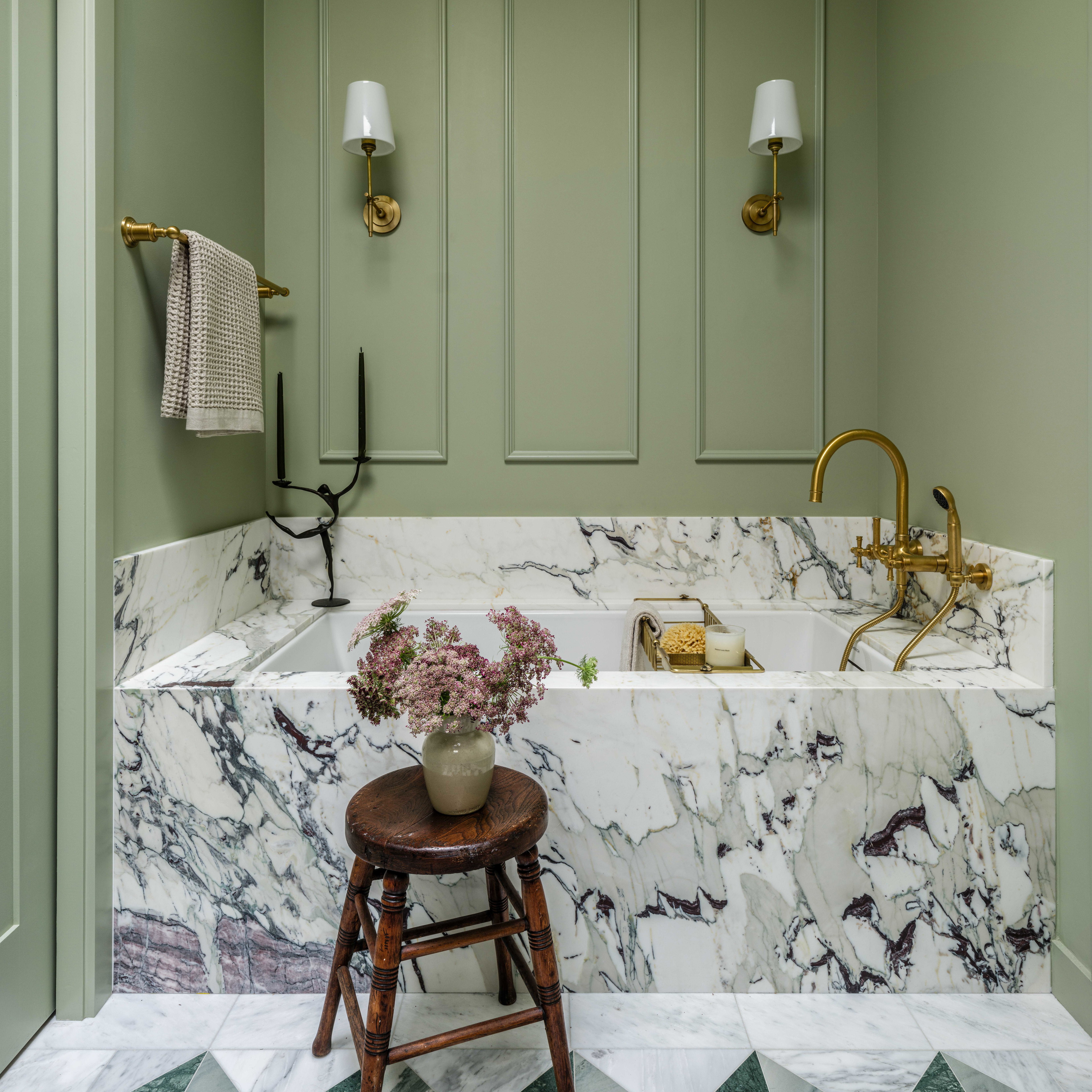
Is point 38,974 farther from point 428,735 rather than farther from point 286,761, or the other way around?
point 428,735

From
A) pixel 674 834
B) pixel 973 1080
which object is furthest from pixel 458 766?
pixel 973 1080

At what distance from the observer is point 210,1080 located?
1.23 metres

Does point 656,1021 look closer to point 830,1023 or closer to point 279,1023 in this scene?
point 830,1023

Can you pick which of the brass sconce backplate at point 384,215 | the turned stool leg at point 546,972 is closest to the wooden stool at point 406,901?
the turned stool leg at point 546,972

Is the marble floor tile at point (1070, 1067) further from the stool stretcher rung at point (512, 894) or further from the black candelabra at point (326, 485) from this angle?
the black candelabra at point (326, 485)

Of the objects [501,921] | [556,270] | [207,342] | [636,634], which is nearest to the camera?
[501,921]

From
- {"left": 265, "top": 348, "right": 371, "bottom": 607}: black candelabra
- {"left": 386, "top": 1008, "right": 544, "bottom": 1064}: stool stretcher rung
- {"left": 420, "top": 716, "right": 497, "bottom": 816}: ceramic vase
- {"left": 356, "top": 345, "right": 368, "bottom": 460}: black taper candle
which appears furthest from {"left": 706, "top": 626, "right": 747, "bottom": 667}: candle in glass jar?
{"left": 356, "top": 345, "right": 368, "bottom": 460}: black taper candle

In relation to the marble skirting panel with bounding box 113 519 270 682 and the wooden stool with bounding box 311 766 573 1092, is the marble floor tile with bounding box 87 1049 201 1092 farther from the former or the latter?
the marble skirting panel with bounding box 113 519 270 682

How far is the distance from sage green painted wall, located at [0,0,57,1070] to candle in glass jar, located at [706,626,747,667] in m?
1.24

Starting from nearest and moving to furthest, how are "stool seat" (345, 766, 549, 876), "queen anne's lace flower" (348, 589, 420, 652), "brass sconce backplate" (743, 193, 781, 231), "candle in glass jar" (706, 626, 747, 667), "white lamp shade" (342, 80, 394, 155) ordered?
"stool seat" (345, 766, 549, 876), "queen anne's lace flower" (348, 589, 420, 652), "candle in glass jar" (706, 626, 747, 667), "white lamp shade" (342, 80, 394, 155), "brass sconce backplate" (743, 193, 781, 231)

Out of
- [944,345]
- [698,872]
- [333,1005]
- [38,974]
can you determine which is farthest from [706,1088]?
[944,345]

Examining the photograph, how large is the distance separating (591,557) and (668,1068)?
1.27 m

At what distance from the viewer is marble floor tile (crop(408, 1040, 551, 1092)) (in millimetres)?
1216

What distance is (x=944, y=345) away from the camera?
1.83 metres
